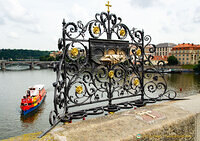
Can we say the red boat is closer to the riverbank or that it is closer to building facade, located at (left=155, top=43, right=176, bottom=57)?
the riverbank

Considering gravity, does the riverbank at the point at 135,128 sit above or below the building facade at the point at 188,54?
below

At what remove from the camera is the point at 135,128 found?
3037 millimetres

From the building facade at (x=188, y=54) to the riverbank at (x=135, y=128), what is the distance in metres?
78.9

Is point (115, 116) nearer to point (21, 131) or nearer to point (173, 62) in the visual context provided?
point (21, 131)

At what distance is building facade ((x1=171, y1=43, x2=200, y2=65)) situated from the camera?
2874 inches

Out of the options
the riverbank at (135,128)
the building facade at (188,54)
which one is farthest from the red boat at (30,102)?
the building facade at (188,54)

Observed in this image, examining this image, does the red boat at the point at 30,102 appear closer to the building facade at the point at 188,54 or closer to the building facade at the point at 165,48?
the building facade at the point at 188,54

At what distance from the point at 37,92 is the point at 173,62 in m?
66.4

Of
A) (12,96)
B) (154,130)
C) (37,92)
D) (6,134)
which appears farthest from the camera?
(12,96)

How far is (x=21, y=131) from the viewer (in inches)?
574

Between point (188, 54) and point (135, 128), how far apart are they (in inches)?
3170

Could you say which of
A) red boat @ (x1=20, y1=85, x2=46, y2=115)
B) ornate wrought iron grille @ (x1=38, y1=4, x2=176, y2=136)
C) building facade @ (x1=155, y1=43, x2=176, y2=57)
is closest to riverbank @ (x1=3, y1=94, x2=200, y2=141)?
ornate wrought iron grille @ (x1=38, y1=4, x2=176, y2=136)

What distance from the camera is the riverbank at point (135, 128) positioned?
109 inches

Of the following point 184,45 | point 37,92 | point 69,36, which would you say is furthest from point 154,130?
point 184,45
